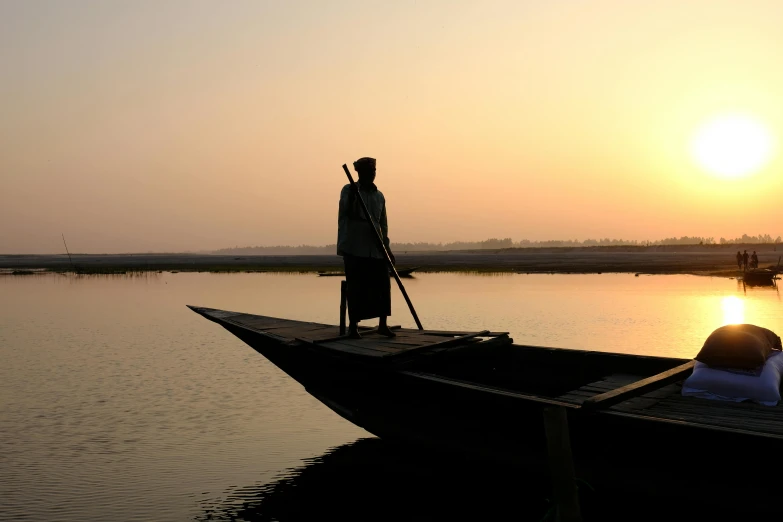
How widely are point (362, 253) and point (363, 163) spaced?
46.9 inches

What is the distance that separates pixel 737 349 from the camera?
6.02 meters

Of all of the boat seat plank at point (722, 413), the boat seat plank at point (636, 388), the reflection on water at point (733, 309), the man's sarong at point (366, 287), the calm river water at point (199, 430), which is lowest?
the calm river water at point (199, 430)

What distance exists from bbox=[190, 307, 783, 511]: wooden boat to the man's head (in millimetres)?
2132

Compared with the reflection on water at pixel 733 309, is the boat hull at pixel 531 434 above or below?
above

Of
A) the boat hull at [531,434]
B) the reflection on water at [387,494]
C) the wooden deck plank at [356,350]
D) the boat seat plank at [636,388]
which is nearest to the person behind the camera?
the boat hull at [531,434]

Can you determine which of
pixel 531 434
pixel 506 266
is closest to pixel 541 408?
pixel 531 434

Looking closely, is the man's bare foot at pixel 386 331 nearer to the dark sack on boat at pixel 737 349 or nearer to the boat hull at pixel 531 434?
the boat hull at pixel 531 434

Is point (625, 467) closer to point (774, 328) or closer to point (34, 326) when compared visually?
point (774, 328)

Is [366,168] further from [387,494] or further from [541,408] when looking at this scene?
[541,408]

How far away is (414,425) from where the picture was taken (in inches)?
293

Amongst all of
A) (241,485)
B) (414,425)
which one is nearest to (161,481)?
(241,485)

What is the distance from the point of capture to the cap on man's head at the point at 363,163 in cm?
898

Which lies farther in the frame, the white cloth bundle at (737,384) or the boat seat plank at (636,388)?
the white cloth bundle at (737,384)

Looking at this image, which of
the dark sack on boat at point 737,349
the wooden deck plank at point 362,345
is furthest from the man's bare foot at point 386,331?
the dark sack on boat at point 737,349
